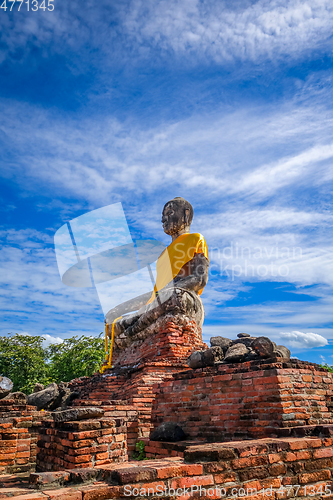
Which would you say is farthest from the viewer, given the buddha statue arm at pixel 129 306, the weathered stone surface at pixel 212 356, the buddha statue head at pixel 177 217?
the buddha statue head at pixel 177 217

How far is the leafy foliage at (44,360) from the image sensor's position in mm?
18922

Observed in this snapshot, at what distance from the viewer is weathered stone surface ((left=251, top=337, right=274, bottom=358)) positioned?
528 cm

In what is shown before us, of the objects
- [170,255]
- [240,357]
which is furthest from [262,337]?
[170,255]

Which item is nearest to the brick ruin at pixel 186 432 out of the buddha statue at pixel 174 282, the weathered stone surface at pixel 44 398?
the buddha statue at pixel 174 282

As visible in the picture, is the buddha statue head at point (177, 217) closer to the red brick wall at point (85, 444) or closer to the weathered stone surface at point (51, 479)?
the red brick wall at point (85, 444)

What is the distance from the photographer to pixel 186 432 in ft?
17.8

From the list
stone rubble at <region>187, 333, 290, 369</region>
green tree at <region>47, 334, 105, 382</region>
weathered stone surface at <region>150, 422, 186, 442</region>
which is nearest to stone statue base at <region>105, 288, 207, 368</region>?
stone rubble at <region>187, 333, 290, 369</region>

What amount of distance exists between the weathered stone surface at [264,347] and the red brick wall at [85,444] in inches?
94.9

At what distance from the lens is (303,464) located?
3.06 meters

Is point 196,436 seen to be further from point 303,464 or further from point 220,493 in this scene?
point 220,493

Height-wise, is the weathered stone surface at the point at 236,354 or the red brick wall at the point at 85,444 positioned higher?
the weathered stone surface at the point at 236,354

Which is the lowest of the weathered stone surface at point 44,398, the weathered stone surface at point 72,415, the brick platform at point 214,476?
the brick platform at point 214,476

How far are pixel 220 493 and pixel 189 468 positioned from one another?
30 centimetres

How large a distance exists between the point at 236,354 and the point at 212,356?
1.60ft
